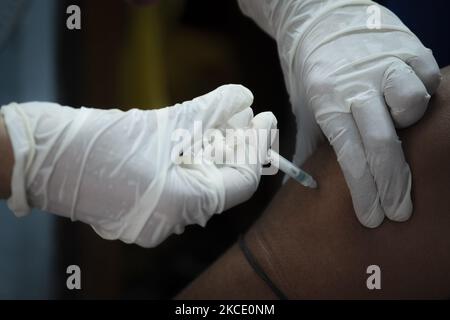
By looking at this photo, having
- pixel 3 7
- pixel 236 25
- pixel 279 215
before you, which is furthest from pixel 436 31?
pixel 3 7

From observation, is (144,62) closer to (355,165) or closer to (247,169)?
(247,169)

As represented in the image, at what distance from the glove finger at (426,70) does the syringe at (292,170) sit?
0.86ft

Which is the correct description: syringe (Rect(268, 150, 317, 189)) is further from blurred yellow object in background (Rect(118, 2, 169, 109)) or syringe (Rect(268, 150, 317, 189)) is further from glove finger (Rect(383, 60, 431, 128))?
blurred yellow object in background (Rect(118, 2, 169, 109))

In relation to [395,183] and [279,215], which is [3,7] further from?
[395,183]

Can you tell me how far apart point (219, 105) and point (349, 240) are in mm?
349

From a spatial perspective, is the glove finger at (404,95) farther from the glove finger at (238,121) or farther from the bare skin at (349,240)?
the glove finger at (238,121)

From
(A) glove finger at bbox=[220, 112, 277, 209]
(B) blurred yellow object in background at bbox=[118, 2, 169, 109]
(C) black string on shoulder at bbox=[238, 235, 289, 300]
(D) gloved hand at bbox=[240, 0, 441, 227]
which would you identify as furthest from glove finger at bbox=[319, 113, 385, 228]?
(B) blurred yellow object in background at bbox=[118, 2, 169, 109]

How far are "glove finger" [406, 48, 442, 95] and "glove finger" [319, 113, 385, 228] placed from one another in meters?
0.14

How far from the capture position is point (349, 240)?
922 millimetres

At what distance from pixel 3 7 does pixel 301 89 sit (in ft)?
1.97

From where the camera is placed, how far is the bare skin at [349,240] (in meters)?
0.87

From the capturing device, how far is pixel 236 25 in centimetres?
121

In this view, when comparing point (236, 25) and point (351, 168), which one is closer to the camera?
point (351, 168)
